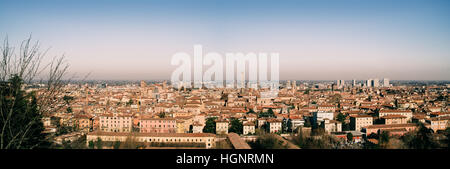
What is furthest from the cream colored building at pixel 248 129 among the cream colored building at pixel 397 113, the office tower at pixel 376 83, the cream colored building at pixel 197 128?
the office tower at pixel 376 83

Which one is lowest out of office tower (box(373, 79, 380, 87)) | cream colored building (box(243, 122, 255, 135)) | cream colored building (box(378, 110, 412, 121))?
cream colored building (box(243, 122, 255, 135))

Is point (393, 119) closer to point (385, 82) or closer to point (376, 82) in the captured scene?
point (376, 82)

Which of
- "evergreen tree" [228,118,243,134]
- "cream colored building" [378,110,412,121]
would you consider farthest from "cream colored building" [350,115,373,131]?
"evergreen tree" [228,118,243,134]

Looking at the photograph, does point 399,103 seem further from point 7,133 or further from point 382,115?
point 7,133

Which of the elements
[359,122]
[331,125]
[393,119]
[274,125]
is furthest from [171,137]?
[393,119]

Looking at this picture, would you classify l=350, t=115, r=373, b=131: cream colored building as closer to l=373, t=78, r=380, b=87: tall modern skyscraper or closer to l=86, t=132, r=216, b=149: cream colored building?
l=86, t=132, r=216, b=149: cream colored building

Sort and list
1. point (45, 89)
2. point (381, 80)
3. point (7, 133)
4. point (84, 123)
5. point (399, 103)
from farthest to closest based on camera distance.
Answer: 1. point (381, 80)
2. point (399, 103)
3. point (84, 123)
4. point (45, 89)
5. point (7, 133)

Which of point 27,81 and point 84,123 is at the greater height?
point 27,81

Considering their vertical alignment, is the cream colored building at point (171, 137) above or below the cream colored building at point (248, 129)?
above

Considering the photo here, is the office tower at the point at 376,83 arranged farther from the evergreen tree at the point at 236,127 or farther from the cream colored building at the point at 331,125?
the evergreen tree at the point at 236,127
